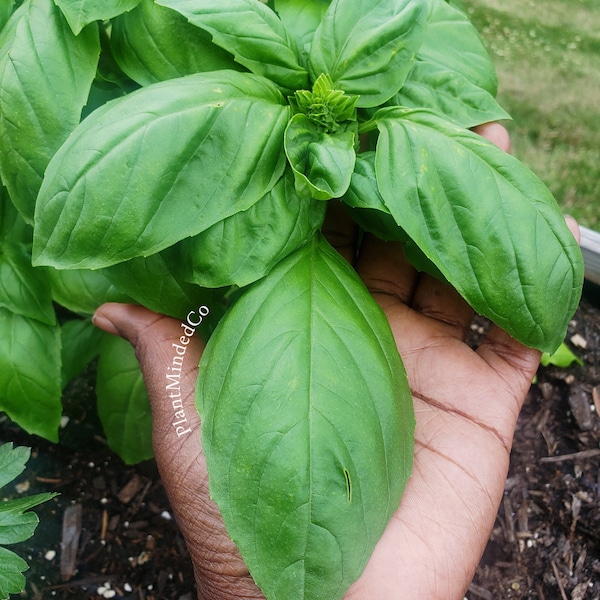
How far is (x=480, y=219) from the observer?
757 millimetres

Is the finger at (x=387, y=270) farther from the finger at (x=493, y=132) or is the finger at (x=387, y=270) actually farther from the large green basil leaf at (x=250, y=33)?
the large green basil leaf at (x=250, y=33)

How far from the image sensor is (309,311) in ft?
2.46

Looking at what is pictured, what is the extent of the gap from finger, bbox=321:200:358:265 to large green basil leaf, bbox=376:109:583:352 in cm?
31

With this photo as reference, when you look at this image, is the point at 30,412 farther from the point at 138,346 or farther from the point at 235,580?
the point at 235,580

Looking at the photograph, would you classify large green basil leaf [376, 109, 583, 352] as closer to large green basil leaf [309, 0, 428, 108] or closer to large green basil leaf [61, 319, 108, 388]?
large green basil leaf [309, 0, 428, 108]

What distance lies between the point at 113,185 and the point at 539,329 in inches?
21.9

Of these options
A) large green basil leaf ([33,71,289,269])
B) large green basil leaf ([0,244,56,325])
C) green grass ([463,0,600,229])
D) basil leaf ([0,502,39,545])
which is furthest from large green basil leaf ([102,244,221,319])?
green grass ([463,0,600,229])

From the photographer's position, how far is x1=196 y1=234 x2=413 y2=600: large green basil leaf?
25.7 inches

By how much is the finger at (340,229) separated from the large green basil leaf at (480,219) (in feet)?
1.01

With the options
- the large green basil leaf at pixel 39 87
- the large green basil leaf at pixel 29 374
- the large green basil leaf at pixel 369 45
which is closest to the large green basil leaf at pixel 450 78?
the large green basil leaf at pixel 369 45

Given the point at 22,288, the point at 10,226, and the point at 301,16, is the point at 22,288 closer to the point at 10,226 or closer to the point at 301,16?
the point at 10,226

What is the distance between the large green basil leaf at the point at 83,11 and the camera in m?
0.75

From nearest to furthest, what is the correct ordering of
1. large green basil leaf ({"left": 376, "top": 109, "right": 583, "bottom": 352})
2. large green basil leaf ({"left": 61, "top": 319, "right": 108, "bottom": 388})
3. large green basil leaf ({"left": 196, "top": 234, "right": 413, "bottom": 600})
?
large green basil leaf ({"left": 196, "top": 234, "right": 413, "bottom": 600}) → large green basil leaf ({"left": 376, "top": 109, "right": 583, "bottom": 352}) → large green basil leaf ({"left": 61, "top": 319, "right": 108, "bottom": 388})

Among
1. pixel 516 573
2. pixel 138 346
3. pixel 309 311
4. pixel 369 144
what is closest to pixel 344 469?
pixel 309 311
